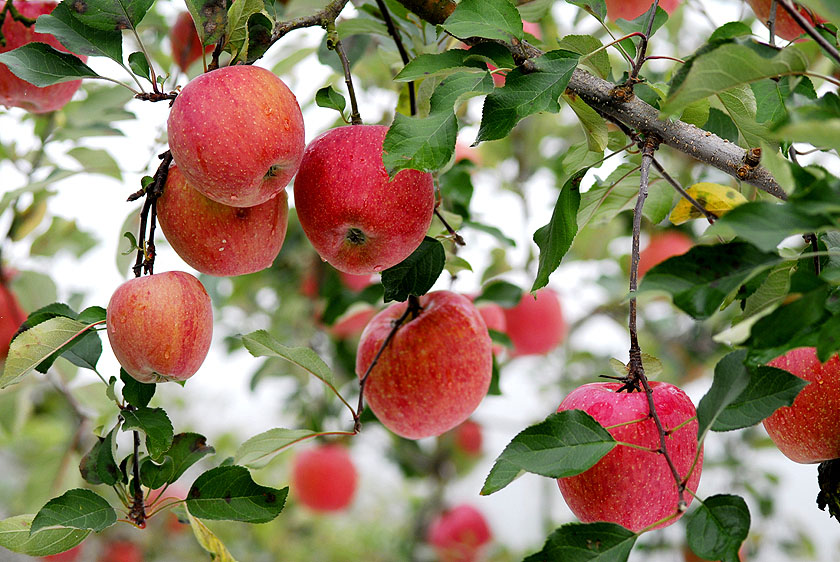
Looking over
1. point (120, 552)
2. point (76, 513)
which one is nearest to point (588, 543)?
point (76, 513)

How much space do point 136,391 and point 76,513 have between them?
11 cm

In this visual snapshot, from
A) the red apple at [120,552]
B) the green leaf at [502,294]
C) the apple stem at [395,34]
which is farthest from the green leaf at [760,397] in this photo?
the red apple at [120,552]

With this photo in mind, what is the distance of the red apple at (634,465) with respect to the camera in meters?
0.60

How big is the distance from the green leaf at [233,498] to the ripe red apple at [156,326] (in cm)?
10

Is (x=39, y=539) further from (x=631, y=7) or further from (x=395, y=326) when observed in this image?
(x=631, y=7)

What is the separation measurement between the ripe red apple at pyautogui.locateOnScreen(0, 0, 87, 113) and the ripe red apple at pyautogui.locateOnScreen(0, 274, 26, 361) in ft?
1.76

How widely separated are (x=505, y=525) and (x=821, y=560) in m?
1.25

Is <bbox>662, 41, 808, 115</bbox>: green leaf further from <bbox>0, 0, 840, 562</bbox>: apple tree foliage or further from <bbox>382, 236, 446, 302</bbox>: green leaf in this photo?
<bbox>382, 236, 446, 302</bbox>: green leaf

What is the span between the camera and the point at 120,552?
6.63ft

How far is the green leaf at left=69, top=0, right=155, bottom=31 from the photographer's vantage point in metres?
0.64

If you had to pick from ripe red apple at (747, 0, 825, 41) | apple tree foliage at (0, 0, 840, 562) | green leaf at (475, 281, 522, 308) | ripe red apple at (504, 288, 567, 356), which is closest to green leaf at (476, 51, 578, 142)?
apple tree foliage at (0, 0, 840, 562)

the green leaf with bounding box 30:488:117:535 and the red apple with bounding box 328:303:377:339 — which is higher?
the green leaf with bounding box 30:488:117:535

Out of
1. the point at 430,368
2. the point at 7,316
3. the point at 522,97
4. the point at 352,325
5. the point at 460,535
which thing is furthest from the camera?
the point at 460,535

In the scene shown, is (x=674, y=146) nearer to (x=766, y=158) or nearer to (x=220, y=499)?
(x=766, y=158)
